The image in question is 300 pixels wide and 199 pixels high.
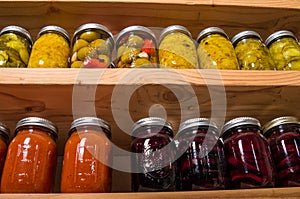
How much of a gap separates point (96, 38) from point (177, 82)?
249 mm

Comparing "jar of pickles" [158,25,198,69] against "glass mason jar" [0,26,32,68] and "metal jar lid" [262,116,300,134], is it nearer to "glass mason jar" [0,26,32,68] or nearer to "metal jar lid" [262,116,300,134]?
"metal jar lid" [262,116,300,134]

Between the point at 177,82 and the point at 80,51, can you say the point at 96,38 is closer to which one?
the point at 80,51

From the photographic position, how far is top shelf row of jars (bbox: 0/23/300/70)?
0.92 meters

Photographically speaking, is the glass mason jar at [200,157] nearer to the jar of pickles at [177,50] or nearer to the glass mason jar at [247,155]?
the glass mason jar at [247,155]

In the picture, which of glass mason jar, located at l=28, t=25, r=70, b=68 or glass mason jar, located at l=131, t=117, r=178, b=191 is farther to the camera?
glass mason jar, located at l=28, t=25, r=70, b=68

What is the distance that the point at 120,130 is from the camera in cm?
96

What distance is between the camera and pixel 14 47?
95 centimetres

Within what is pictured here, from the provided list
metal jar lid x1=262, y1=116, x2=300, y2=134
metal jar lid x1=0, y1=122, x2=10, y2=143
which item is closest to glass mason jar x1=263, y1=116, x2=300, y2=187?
metal jar lid x1=262, y1=116, x2=300, y2=134

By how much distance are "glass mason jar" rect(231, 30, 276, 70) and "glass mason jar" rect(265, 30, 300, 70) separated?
22 millimetres

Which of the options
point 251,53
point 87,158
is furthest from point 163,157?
point 251,53

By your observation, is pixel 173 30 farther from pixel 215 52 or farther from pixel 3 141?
pixel 3 141

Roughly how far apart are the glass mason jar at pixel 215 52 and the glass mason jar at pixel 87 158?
0.28m

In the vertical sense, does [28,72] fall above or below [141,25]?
below

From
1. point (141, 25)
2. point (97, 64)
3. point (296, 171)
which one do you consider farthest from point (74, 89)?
point (296, 171)
